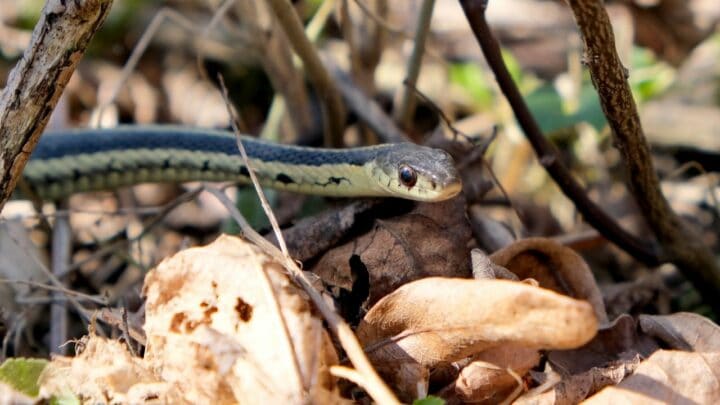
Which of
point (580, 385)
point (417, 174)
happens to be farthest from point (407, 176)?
point (580, 385)

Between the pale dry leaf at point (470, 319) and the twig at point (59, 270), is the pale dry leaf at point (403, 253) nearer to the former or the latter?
the pale dry leaf at point (470, 319)

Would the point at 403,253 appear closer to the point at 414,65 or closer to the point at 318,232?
the point at 318,232

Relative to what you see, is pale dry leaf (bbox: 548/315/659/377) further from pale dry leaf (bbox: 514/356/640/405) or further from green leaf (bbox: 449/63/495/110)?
green leaf (bbox: 449/63/495/110)

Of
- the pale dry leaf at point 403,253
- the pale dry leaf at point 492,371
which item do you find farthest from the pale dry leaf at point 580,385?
the pale dry leaf at point 403,253

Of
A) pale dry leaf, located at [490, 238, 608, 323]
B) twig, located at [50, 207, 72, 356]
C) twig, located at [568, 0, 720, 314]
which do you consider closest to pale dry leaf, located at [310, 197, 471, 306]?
pale dry leaf, located at [490, 238, 608, 323]

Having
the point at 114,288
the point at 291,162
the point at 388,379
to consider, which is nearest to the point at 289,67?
the point at 291,162

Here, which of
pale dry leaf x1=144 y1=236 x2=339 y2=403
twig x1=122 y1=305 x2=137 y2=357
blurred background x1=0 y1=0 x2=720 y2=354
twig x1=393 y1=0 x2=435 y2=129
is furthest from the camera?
blurred background x1=0 y1=0 x2=720 y2=354
